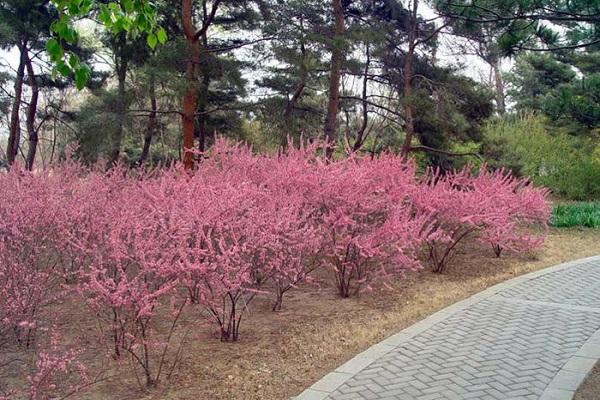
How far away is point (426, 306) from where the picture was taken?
19.0ft

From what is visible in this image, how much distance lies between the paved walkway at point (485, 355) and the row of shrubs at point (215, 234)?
2.99 ft

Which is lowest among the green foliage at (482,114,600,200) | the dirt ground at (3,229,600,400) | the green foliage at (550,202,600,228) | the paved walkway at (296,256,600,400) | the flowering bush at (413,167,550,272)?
the dirt ground at (3,229,600,400)

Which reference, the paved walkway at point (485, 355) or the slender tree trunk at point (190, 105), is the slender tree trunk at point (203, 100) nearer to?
the slender tree trunk at point (190, 105)

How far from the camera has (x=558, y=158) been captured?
19.3m

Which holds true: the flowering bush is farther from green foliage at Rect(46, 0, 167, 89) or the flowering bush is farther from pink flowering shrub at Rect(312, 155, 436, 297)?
green foliage at Rect(46, 0, 167, 89)

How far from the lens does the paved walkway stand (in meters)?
3.60

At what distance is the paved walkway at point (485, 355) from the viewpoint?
3596mm

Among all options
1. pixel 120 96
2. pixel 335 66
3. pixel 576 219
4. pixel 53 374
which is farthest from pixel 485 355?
pixel 120 96

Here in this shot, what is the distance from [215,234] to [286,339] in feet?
3.55

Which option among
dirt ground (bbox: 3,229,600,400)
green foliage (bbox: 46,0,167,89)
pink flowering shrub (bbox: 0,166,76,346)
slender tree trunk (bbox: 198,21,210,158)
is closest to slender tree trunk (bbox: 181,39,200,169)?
slender tree trunk (bbox: 198,21,210,158)

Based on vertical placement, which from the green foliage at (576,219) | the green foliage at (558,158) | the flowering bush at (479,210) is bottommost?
the green foliage at (576,219)

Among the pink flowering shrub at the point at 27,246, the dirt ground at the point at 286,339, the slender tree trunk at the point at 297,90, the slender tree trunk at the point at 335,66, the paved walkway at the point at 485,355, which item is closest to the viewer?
the paved walkway at the point at 485,355

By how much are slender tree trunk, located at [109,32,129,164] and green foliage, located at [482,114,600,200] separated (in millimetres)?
11532

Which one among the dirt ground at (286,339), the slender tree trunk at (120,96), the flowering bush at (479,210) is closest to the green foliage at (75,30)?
the dirt ground at (286,339)
